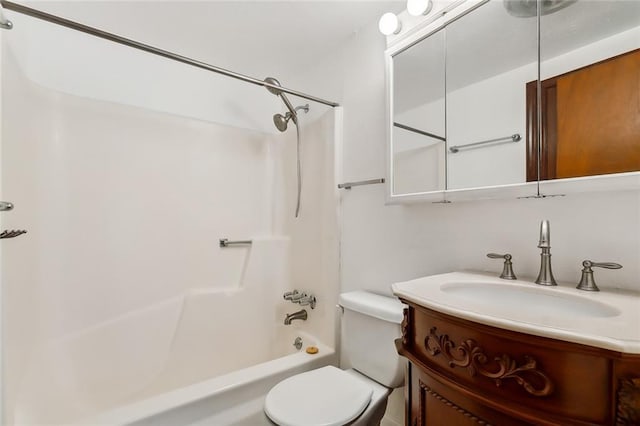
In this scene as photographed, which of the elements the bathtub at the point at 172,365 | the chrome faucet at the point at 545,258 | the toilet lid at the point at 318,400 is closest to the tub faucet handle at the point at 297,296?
the bathtub at the point at 172,365

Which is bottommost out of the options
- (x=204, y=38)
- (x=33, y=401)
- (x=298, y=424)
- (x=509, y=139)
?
(x=33, y=401)

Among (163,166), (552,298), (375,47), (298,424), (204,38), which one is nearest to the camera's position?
(552,298)

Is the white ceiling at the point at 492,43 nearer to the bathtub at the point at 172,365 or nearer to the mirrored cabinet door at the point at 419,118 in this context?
the mirrored cabinet door at the point at 419,118

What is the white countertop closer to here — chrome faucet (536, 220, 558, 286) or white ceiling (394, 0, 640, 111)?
chrome faucet (536, 220, 558, 286)

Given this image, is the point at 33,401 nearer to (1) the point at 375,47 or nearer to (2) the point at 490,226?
(2) the point at 490,226

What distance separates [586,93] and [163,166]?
215 centimetres

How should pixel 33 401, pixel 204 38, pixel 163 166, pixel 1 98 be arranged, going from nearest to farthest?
pixel 1 98
pixel 33 401
pixel 204 38
pixel 163 166

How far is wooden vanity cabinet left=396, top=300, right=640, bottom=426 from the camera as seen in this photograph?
0.51 metres

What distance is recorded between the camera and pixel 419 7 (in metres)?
1.27

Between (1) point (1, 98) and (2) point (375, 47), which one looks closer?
(1) point (1, 98)

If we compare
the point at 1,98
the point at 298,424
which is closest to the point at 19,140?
the point at 1,98

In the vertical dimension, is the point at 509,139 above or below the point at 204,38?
below

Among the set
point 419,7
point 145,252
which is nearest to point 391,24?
point 419,7

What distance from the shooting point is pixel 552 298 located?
2.86 feet
